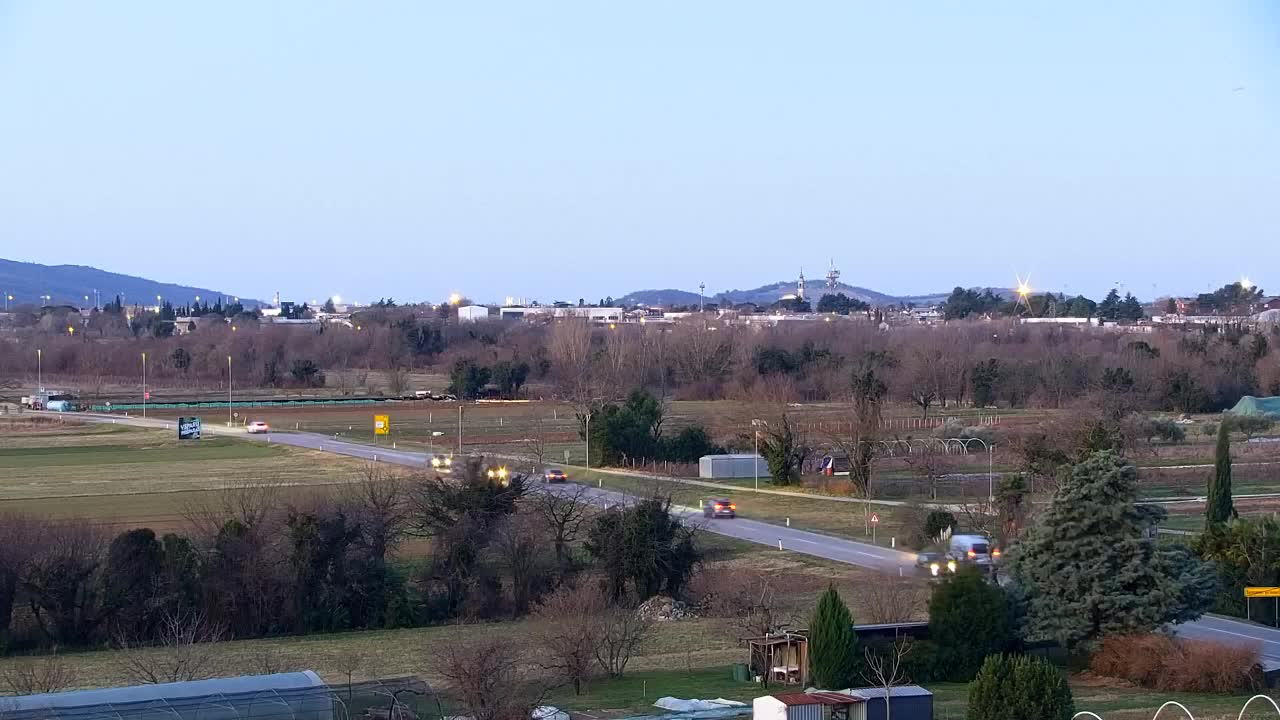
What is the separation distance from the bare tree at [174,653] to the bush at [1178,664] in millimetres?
15257

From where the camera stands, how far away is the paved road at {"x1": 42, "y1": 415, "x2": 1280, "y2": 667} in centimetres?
2942

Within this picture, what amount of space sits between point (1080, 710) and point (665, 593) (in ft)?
51.0

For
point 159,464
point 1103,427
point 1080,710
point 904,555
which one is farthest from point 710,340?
point 1080,710

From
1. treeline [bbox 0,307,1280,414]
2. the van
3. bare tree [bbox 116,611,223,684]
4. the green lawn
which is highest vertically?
treeline [bbox 0,307,1280,414]

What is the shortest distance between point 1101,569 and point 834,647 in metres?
5.12

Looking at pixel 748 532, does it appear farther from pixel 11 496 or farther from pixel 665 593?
pixel 11 496

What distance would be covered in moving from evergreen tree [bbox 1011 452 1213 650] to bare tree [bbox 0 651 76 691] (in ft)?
53.3

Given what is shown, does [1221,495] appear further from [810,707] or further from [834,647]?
[810,707]

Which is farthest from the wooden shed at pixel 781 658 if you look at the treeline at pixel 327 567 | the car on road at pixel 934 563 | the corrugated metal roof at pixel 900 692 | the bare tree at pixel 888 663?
the treeline at pixel 327 567

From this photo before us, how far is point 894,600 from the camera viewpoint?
30.3 m

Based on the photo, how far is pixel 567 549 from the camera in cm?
3909

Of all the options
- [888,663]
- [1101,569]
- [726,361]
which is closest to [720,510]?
[1101,569]

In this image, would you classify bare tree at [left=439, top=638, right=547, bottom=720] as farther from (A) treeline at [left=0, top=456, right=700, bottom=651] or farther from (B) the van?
(B) the van

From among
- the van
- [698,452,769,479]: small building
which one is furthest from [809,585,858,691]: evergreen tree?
[698,452,769,479]: small building
